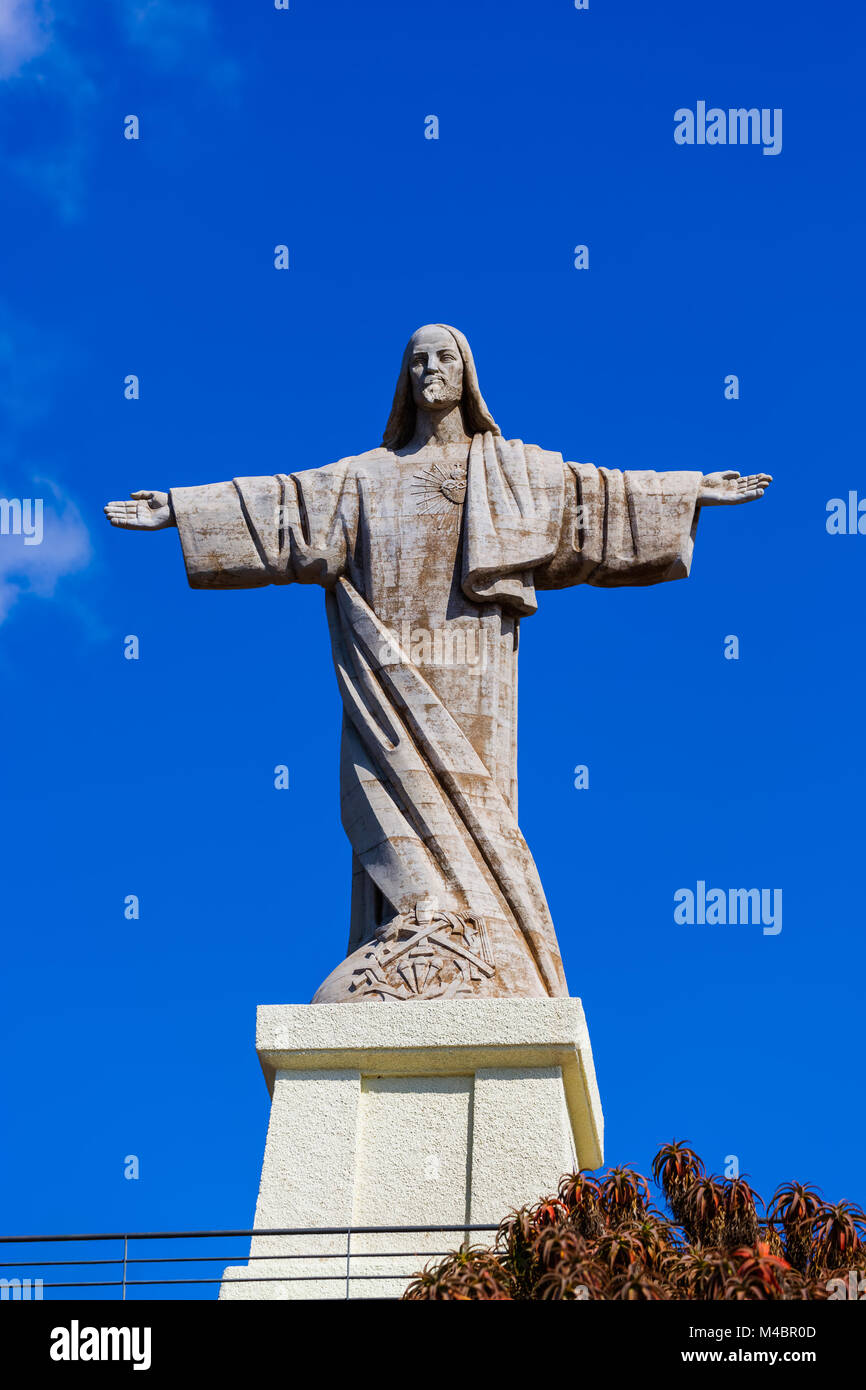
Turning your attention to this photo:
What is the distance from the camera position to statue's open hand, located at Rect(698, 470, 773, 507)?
703 inches

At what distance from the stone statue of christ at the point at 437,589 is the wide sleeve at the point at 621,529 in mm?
16

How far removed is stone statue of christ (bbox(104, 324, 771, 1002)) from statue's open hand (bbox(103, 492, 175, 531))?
1cm

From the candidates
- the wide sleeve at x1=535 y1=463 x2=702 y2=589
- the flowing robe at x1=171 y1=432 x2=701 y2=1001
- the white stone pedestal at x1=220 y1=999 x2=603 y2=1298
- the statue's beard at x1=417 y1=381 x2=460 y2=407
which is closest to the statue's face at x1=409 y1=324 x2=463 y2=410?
the statue's beard at x1=417 y1=381 x2=460 y2=407

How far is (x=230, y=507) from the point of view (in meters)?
17.9

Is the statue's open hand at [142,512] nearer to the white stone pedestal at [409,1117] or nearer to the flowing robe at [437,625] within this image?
the flowing robe at [437,625]

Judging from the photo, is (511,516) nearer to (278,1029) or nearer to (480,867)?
(480,867)

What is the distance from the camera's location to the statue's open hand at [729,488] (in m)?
17.9

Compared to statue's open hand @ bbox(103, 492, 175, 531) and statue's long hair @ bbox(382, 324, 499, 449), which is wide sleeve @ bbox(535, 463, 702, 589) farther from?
statue's open hand @ bbox(103, 492, 175, 531)

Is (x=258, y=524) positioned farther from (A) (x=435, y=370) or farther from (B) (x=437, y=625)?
(A) (x=435, y=370)

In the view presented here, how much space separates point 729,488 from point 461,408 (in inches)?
87.6

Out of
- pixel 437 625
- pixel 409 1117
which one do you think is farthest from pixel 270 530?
pixel 409 1117

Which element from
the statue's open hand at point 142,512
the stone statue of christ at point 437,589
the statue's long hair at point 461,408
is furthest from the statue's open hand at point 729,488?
the statue's open hand at point 142,512
